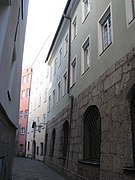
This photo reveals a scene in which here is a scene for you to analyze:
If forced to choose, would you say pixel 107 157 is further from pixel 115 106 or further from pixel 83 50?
pixel 83 50

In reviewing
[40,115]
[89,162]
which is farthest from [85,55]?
[40,115]

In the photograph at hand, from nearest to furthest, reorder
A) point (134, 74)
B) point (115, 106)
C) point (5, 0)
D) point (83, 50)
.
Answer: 1. point (5, 0)
2. point (134, 74)
3. point (115, 106)
4. point (83, 50)

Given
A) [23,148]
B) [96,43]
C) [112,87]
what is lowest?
[23,148]

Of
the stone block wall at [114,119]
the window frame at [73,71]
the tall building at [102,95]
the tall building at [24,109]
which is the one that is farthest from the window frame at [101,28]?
the tall building at [24,109]

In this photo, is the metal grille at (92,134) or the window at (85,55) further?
the window at (85,55)

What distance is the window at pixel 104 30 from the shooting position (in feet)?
A: 25.3

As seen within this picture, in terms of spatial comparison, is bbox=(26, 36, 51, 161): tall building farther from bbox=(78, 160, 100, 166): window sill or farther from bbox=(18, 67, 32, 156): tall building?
bbox=(78, 160, 100, 166): window sill

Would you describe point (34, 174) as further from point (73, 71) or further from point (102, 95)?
point (102, 95)

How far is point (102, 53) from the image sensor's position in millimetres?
7621

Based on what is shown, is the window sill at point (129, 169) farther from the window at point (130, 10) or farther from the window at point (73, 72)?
the window at point (73, 72)

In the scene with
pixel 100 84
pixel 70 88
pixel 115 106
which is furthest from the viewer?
pixel 70 88

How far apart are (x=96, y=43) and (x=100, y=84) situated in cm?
193

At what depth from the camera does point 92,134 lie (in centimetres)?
815

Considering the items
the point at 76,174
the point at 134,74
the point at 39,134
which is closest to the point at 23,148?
the point at 39,134
